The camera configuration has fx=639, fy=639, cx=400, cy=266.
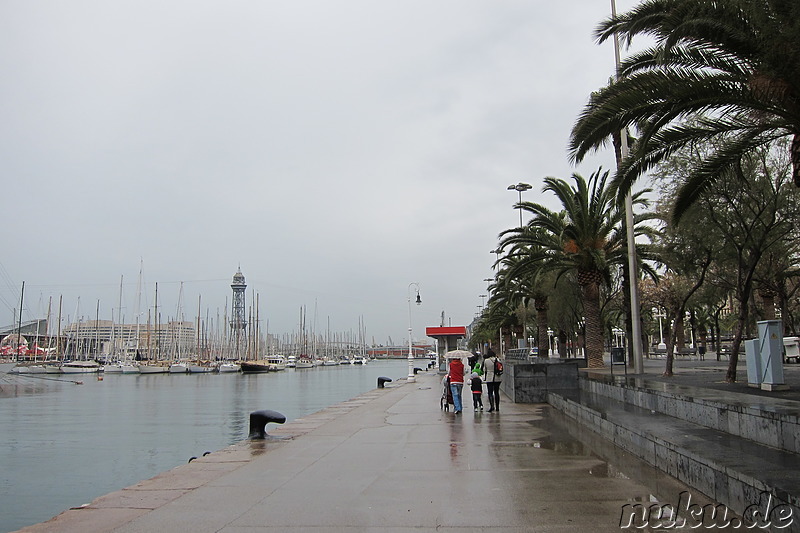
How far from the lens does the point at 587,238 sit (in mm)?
25812

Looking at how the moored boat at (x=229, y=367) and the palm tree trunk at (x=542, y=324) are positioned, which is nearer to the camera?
the palm tree trunk at (x=542, y=324)

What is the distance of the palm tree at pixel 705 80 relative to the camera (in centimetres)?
927

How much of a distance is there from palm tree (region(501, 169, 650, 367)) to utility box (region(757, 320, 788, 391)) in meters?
12.1

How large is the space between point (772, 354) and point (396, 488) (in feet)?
28.7

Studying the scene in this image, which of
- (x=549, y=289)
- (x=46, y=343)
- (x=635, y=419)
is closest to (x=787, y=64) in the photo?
(x=635, y=419)

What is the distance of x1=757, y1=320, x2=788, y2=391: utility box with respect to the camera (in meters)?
12.6

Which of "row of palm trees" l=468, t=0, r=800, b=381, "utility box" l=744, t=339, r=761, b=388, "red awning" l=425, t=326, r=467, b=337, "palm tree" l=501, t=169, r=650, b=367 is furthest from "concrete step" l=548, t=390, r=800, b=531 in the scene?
"red awning" l=425, t=326, r=467, b=337

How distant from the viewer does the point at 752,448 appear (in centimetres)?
811

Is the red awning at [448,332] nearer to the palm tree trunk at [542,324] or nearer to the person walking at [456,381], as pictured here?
the palm tree trunk at [542,324]

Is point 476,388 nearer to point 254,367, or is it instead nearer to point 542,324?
point 542,324

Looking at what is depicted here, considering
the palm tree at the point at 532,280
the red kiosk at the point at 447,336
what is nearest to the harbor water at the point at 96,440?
the palm tree at the point at 532,280

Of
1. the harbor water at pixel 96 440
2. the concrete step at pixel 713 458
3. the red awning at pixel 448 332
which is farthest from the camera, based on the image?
the red awning at pixel 448 332

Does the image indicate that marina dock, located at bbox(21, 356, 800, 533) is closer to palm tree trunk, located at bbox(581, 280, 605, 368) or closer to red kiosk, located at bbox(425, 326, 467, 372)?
palm tree trunk, located at bbox(581, 280, 605, 368)

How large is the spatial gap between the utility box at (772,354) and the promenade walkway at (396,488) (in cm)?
392
